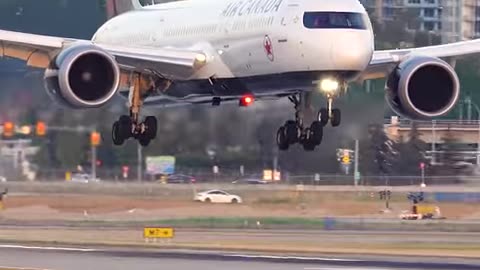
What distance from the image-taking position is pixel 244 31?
35969mm

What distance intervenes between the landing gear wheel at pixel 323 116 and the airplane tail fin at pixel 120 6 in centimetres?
958

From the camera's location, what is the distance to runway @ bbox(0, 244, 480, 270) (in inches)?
1452

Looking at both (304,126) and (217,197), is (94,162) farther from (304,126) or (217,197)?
(304,126)

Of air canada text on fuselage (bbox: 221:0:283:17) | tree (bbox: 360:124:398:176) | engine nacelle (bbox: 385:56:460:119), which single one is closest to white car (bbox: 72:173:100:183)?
tree (bbox: 360:124:398:176)

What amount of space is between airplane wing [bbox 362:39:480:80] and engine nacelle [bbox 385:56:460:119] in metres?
0.34

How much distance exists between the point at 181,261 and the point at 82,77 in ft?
22.0

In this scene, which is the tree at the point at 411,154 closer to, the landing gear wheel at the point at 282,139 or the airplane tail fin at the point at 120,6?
the landing gear wheel at the point at 282,139

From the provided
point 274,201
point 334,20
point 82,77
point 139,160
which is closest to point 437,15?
point 274,201

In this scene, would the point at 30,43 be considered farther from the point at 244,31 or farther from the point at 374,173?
the point at 374,173

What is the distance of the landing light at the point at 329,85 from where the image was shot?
33375 millimetres

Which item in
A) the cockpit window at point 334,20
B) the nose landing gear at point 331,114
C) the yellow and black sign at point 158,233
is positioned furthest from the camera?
the yellow and black sign at point 158,233

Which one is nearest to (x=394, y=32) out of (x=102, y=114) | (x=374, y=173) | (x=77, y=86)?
(x=374, y=173)

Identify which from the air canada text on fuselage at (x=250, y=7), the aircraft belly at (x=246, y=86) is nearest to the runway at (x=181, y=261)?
the aircraft belly at (x=246, y=86)

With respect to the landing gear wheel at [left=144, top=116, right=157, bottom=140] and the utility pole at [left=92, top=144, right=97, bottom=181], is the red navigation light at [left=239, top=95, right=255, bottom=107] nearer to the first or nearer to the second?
the landing gear wheel at [left=144, top=116, right=157, bottom=140]
